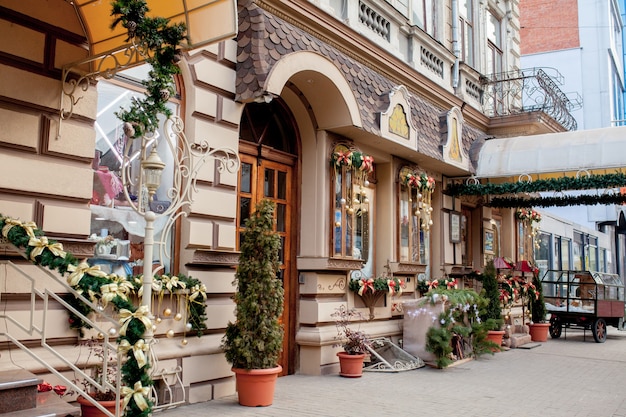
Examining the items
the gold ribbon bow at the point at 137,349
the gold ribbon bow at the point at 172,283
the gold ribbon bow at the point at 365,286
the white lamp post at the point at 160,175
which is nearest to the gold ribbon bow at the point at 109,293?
the white lamp post at the point at 160,175

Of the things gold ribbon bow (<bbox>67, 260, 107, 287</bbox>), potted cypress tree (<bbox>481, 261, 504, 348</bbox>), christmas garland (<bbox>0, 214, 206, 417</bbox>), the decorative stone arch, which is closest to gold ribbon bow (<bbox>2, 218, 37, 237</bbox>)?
christmas garland (<bbox>0, 214, 206, 417</bbox>)

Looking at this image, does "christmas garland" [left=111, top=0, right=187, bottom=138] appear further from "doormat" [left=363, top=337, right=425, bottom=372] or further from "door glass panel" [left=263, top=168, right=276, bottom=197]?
"doormat" [left=363, top=337, right=425, bottom=372]

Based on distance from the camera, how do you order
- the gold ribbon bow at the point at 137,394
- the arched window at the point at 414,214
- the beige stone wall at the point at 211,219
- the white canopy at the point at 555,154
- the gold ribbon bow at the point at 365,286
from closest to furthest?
the gold ribbon bow at the point at 137,394, the beige stone wall at the point at 211,219, the gold ribbon bow at the point at 365,286, the arched window at the point at 414,214, the white canopy at the point at 555,154

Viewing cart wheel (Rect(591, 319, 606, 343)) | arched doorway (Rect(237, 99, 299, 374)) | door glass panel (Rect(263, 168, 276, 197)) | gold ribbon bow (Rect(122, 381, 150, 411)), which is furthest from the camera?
cart wheel (Rect(591, 319, 606, 343))

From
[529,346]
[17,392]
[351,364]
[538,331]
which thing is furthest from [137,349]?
[538,331]

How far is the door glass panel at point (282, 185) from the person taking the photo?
34.2 ft

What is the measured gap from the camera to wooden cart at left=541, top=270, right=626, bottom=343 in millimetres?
17094

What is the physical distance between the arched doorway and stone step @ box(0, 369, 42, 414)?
4593 millimetres

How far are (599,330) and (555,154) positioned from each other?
5.54m

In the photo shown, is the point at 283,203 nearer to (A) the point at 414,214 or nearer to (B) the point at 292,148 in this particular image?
(B) the point at 292,148

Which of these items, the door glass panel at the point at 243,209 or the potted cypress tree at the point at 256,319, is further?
the door glass panel at the point at 243,209

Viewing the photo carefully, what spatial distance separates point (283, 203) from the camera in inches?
412

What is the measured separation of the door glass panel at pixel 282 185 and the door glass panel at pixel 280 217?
0.15 metres

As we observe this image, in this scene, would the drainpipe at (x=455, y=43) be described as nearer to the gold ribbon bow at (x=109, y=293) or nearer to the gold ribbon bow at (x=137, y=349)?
the gold ribbon bow at (x=109, y=293)
